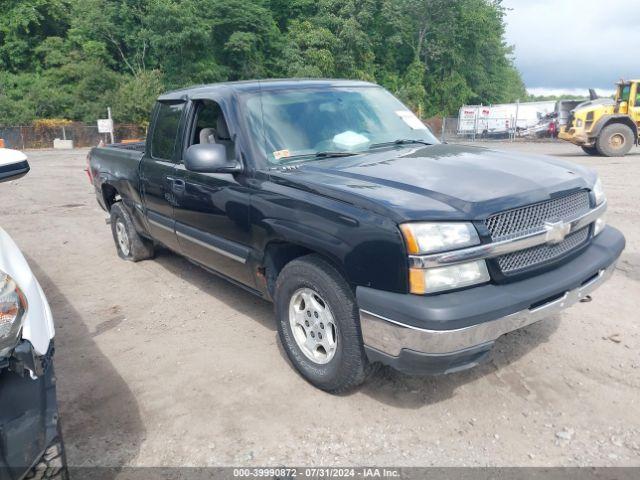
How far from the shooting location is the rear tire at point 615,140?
17.2 meters

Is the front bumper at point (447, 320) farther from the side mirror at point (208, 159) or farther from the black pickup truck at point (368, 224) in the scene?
the side mirror at point (208, 159)

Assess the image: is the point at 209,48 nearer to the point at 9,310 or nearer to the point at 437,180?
the point at 437,180

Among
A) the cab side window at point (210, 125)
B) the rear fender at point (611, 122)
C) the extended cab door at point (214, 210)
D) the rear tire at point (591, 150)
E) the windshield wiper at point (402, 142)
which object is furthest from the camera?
the rear tire at point (591, 150)

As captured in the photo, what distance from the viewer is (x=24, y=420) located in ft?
6.21

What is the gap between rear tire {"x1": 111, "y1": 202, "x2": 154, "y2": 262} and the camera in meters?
5.91

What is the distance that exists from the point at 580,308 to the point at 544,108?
37.6m

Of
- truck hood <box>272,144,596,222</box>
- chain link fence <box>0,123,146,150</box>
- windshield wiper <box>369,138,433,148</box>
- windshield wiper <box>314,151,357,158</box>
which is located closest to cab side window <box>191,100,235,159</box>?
windshield wiper <box>314,151,357,158</box>

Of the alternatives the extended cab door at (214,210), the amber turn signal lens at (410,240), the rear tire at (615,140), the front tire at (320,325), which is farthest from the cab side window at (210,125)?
the rear tire at (615,140)

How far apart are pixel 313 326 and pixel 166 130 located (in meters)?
2.51

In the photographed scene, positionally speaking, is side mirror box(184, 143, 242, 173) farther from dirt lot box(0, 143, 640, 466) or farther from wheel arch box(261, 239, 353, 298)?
dirt lot box(0, 143, 640, 466)

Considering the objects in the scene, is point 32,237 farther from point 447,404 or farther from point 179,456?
point 447,404

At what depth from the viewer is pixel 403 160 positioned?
3439 mm

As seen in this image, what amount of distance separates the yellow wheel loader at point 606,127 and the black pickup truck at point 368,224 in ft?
50.3

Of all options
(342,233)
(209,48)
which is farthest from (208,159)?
(209,48)
